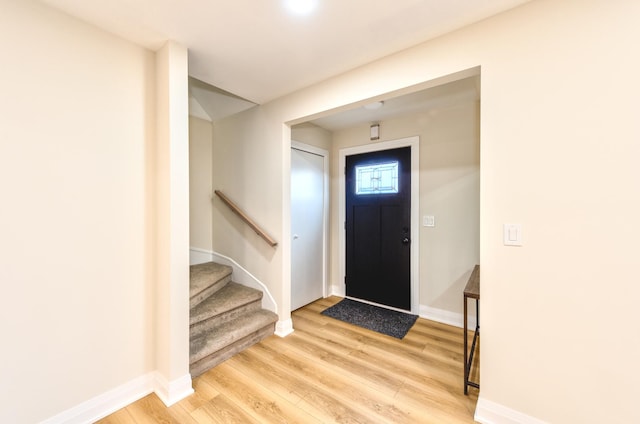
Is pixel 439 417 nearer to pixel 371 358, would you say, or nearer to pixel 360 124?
pixel 371 358

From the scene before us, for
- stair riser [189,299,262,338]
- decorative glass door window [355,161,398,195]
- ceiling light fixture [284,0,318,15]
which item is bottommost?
stair riser [189,299,262,338]

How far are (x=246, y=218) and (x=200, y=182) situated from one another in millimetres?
906

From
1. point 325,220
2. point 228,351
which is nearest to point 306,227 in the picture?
point 325,220

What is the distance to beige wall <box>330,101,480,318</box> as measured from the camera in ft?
8.88

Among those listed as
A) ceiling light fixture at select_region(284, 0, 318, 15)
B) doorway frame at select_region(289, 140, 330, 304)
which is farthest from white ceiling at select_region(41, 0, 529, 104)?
doorway frame at select_region(289, 140, 330, 304)

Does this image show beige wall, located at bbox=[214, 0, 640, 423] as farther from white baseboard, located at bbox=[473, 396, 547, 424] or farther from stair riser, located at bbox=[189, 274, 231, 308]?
stair riser, located at bbox=[189, 274, 231, 308]

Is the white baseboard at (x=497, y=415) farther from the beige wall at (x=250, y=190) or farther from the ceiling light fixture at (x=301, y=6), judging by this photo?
the ceiling light fixture at (x=301, y=6)

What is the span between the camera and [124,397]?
1699 mm

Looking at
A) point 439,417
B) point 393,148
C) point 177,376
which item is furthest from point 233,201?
point 439,417

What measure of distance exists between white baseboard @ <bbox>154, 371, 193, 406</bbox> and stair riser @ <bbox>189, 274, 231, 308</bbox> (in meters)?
0.67

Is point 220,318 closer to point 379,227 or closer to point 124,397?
point 124,397

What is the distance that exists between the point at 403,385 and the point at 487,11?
2.41 metres

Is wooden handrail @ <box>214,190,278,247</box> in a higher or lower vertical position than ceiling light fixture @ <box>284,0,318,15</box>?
lower

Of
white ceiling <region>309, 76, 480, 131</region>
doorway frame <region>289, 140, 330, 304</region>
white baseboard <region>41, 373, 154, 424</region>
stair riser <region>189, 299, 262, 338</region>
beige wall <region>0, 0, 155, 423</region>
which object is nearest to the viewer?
beige wall <region>0, 0, 155, 423</region>
